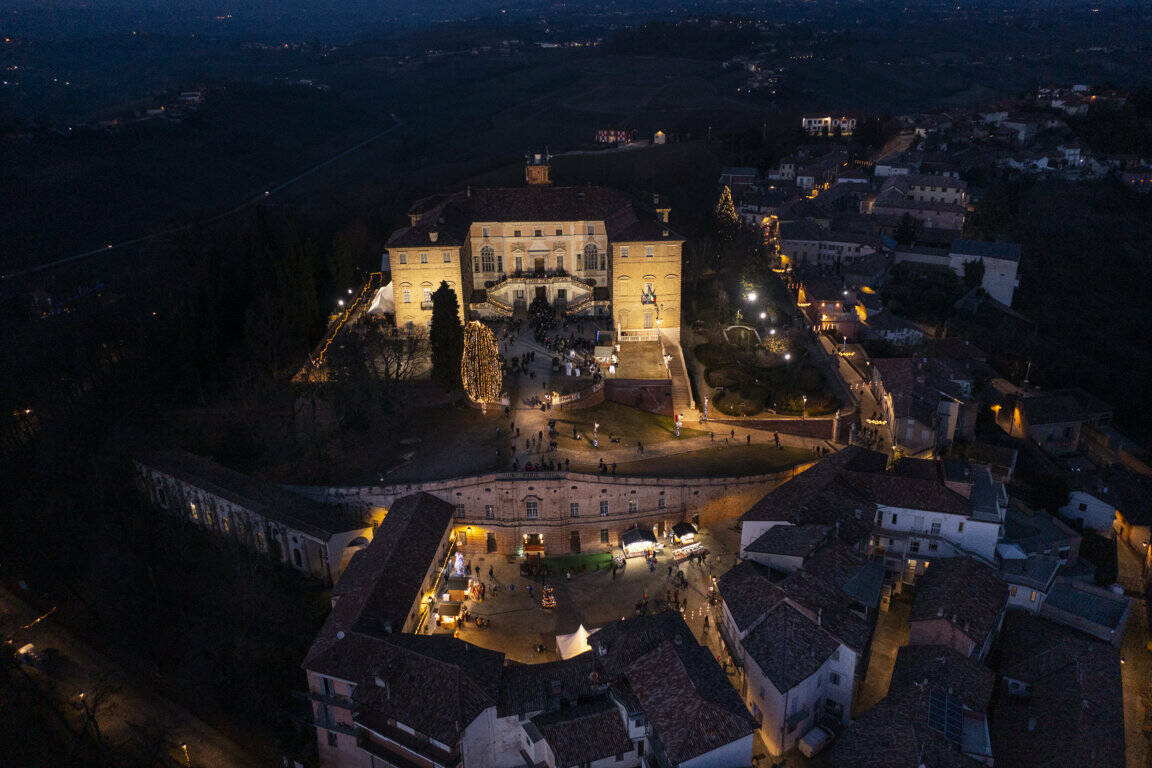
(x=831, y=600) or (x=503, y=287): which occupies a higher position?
(x=503, y=287)

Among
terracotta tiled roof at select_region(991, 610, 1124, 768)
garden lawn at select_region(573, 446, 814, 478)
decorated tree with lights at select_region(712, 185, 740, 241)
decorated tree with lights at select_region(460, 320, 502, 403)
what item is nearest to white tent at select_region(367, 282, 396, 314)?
decorated tree with lights at select_region(460, 320, 502, 403)

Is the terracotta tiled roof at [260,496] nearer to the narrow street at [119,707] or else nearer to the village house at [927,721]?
the narrow street at [119,707]

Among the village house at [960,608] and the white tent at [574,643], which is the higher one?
the village house at [960,608]

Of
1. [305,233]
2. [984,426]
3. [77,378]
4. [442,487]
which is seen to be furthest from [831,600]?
[305,233]

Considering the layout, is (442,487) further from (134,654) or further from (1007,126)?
(1007,126)

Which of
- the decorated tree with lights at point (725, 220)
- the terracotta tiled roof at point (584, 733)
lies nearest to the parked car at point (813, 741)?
the terracotta tiled roof at point (584, 733)

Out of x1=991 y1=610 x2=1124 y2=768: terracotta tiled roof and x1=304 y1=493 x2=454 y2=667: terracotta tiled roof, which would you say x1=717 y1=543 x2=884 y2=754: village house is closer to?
x1=991 y1=610 x2=1124 y2=768: terracotta tiled roof

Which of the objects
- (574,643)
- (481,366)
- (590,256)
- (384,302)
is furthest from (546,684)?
(590,256)
